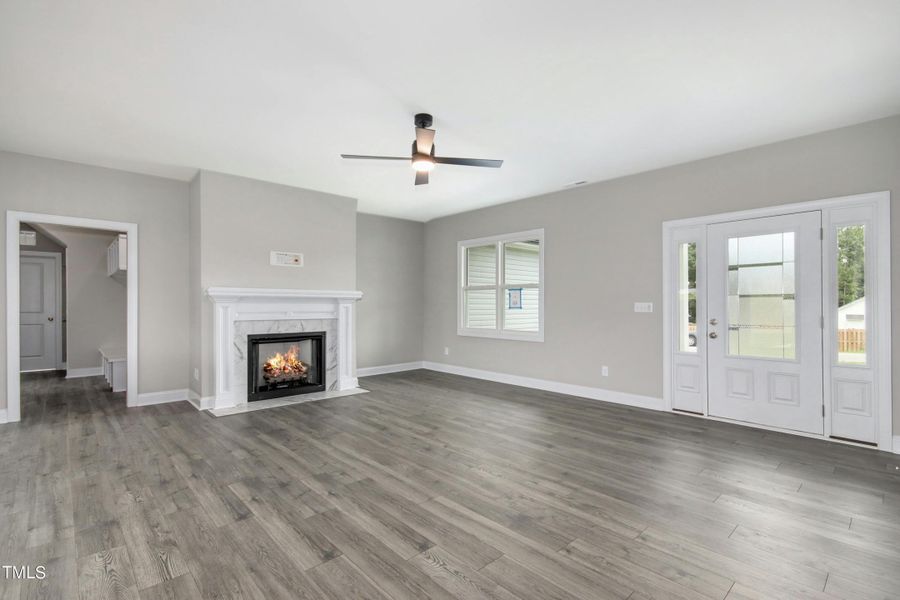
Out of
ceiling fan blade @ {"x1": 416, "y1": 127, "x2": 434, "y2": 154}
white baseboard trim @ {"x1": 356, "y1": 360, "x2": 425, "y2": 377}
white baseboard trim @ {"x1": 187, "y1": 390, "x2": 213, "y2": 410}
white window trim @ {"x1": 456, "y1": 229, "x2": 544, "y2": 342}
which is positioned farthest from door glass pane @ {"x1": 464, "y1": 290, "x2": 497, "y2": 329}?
white baseboard trim @ {"x1": 187, "y1": 390, "x2": 213, "y2": 410}

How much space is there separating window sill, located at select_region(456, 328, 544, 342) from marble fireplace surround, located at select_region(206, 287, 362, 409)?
6.39 feet

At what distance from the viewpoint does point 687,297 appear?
4.62 metres

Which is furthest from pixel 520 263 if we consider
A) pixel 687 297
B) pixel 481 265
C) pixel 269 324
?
pixel 269 324

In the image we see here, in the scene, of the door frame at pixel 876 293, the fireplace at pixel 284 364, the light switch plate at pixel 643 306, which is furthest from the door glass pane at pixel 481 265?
the door frame at pixel 876 293

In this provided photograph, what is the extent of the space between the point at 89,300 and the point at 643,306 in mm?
8750

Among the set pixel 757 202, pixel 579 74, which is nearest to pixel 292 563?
pixel 579 74

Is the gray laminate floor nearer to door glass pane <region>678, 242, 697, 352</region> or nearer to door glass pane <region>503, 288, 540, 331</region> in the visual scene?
door glass pane <region>678, 242, 697, 352</region>

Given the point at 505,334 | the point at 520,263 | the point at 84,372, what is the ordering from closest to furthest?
the point at 505,334 → the point at 520,263 → the point at 84,372

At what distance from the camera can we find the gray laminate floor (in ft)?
6.08

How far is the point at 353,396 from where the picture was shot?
216 inches

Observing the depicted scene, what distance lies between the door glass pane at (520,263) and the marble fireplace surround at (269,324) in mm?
2359

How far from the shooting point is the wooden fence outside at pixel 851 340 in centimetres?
359

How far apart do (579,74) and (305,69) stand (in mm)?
1833

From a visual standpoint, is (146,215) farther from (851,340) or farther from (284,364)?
(851,340)
